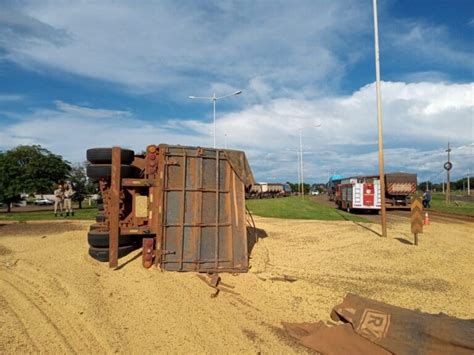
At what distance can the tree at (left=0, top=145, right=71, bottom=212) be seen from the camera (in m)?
31.9

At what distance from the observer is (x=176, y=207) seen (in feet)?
27.8


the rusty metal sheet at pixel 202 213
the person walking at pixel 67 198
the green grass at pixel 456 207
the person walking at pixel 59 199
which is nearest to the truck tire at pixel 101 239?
the rusty metal sheet at pixel 202 213

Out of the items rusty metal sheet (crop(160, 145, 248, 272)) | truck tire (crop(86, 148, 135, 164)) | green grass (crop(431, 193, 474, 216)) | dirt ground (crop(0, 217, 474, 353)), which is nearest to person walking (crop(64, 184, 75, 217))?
dirt ground (crop(0, 217, 474, 353))

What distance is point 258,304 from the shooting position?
660 centimetres

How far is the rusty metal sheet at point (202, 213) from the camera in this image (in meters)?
8.32

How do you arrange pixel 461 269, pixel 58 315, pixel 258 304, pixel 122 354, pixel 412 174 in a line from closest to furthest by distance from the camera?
pixel 122 354 → pixel 58 315 → pixel 258 304 → pixel 461 269 → pixel 412 174

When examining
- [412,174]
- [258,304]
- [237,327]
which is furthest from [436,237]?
[412,174]

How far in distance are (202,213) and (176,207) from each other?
1.99 feet

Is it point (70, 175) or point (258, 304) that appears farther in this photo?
point (70, 175)

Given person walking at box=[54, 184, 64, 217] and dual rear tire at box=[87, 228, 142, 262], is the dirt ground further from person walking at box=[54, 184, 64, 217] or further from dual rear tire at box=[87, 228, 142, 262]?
person walking at box=[54, 184, 64, 217]

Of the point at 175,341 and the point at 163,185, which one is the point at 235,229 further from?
the point at 175,341

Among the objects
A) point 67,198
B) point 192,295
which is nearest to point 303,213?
point 67,198

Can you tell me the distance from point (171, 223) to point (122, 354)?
4060mm

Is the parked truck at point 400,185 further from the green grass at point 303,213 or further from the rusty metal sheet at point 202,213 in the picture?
the rusty metal sheet at point 202,213
